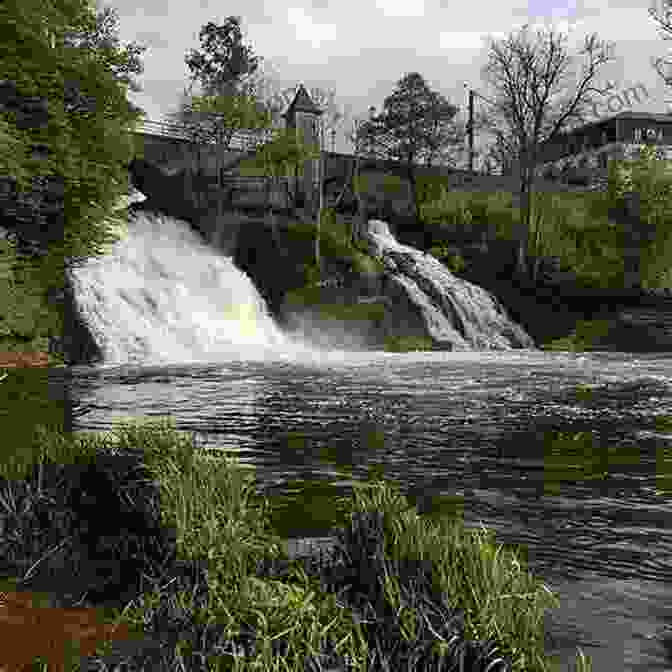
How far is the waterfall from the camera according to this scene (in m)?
24.2

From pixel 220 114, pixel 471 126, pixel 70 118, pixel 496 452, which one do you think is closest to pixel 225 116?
pixel 220 114

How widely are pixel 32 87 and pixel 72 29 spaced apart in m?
3.41

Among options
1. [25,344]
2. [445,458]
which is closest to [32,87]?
[25,344]

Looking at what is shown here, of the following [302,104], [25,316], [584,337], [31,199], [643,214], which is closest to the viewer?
[31,199]

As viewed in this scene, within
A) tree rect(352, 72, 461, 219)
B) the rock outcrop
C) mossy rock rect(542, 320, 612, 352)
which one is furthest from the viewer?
tree rect(352, 72, 461, 219)

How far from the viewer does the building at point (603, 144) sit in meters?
60.8

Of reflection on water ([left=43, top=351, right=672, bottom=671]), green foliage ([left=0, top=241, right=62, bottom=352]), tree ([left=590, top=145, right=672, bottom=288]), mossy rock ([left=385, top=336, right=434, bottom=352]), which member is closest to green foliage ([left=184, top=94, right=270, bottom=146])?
mossy rock ([left=385, top=336, right=434, bottom=352])

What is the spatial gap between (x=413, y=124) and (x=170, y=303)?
37.7m

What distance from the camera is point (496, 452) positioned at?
9500 mm

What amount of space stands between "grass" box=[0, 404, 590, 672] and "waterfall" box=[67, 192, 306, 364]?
748 inches

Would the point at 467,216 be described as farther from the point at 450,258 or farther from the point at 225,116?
the point at 225,116

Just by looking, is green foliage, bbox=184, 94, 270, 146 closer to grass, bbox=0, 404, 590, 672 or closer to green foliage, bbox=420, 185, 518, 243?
green foliage, bbox=420, 185, 518, 243

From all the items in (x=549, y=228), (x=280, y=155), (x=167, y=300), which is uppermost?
(x=280, y=155)

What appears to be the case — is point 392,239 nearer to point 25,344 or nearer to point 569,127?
point 569,127
